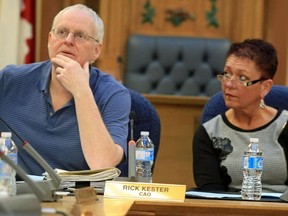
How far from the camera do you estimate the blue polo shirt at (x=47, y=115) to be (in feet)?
10.6

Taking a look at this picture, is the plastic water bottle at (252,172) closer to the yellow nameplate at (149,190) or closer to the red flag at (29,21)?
the yellow nameplate at (149,190)

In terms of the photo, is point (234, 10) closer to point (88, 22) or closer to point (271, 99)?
point (271, 99)

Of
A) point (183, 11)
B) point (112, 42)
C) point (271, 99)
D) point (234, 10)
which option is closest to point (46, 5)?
point (112, 42)

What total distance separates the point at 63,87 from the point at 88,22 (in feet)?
0.96

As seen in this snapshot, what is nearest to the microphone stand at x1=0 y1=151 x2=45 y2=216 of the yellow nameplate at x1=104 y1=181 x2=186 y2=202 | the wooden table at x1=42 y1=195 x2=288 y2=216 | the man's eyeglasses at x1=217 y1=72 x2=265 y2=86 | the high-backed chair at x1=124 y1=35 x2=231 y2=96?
the wooden table at x1=42 y1=195 x2=288 y2=216

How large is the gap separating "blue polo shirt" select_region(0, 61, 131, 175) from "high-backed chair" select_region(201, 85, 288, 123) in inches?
23.1

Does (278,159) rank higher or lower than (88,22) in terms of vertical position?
lower

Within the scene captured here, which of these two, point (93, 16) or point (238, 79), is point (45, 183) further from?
point (238, 79)

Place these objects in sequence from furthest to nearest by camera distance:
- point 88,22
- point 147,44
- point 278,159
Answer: point 147,44, point 278,159, point 88,22

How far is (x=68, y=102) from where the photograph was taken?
10.9 feet

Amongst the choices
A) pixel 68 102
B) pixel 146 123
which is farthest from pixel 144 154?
pixel 68 102

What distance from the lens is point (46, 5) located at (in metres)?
7.75

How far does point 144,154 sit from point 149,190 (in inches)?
24.9

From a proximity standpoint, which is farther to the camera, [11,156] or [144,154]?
[144,154]
